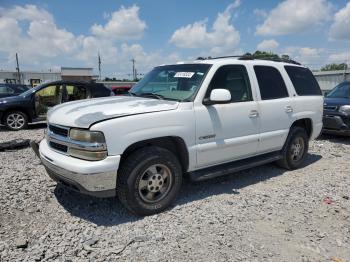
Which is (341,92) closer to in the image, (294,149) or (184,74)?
(294,149)

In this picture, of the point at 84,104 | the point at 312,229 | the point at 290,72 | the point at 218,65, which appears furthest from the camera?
the point at 290,72

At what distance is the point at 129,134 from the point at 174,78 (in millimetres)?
1493

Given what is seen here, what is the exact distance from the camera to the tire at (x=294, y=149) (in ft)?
19.5

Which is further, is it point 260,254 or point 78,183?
point 78,183

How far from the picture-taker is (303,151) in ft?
20.8

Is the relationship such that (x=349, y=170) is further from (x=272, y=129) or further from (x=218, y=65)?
(x=218, y=65)

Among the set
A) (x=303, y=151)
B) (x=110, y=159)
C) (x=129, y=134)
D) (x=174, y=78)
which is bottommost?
(x=303, y=151)

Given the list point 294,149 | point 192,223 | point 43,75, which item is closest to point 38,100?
point 294,149

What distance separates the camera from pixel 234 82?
195 inches

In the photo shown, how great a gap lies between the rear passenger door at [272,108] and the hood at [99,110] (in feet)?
5.62

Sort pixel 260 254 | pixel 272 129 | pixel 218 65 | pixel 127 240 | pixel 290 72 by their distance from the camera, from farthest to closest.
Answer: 1. pixel 290 72
2. pixel 272 129
3. pixel 218 65
4. pixel 127 240
5. pixel 260 254

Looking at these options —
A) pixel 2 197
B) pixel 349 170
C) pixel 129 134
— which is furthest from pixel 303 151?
pixel 2 197

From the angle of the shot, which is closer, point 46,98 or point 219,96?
point 219,96

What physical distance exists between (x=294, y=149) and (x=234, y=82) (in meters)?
2.06
